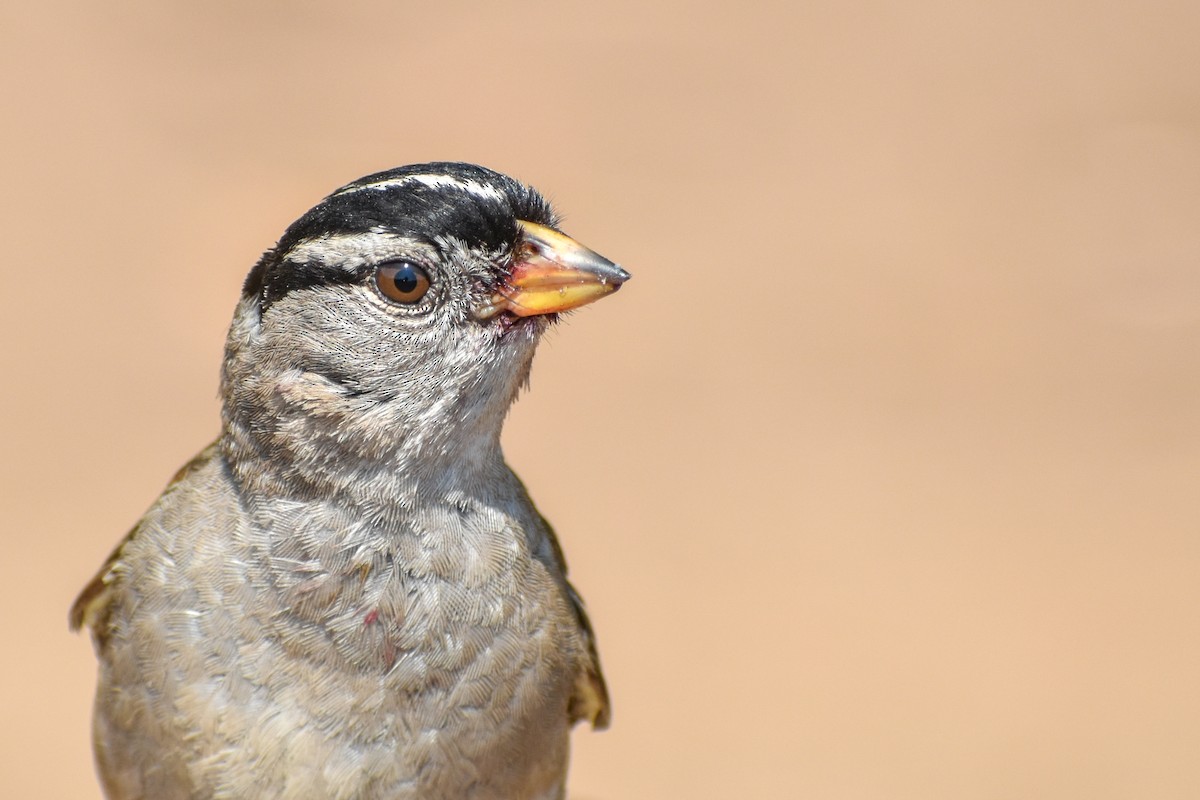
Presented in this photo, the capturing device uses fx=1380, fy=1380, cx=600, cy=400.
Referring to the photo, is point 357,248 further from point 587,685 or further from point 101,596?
point 587,685

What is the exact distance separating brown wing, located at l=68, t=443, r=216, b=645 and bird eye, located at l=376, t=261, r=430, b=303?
883 mm

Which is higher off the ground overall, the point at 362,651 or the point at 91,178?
the point at 91,178

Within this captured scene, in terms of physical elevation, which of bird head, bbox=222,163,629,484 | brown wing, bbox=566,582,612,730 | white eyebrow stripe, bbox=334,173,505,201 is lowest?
brown wing, bbox=566,582,612,730

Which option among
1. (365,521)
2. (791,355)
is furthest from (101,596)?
(791,355)

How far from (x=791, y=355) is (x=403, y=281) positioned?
6158mm

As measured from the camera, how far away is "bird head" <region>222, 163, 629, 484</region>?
342 centimetres

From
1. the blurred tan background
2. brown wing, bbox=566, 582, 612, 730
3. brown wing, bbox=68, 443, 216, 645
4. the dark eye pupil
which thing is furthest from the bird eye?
the blurred tan background

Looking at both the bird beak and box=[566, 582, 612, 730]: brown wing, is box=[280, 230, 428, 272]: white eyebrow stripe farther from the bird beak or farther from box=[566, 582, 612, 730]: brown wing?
box=[566, 582, 612, 730]: brown wing

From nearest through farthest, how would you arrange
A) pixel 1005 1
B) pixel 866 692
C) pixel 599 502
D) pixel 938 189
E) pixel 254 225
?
pixel 866 692, pixel 599 502, pixel 254 225, pixel 938 189, pixel 1005 1

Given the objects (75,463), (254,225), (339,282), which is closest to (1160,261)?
(254,225)

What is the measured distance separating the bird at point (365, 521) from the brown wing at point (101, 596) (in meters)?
0.36

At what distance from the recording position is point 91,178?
34.6 feet

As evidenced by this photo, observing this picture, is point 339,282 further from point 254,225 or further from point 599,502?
A: point 254,225

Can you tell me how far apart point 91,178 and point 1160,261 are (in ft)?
26.5
